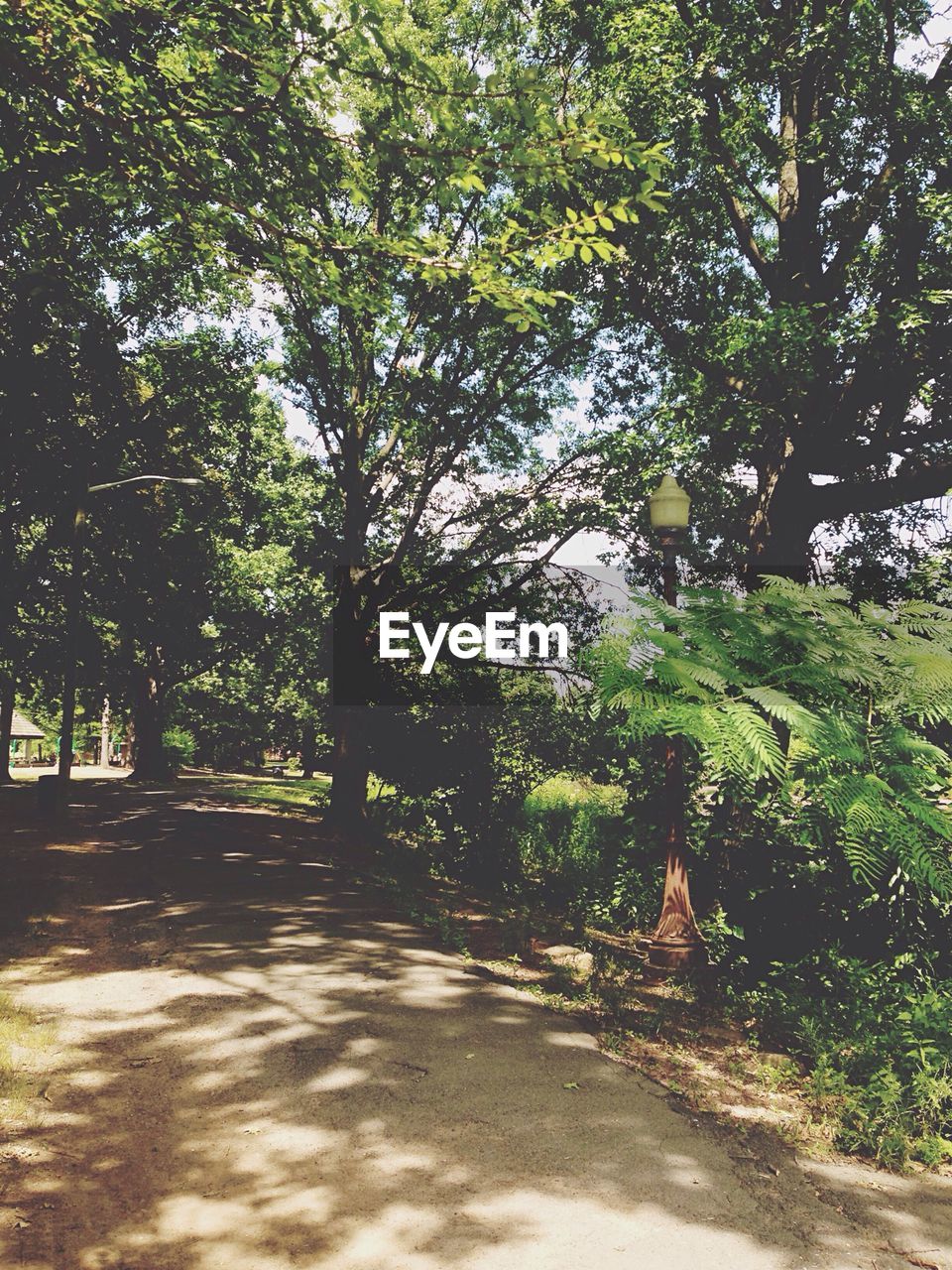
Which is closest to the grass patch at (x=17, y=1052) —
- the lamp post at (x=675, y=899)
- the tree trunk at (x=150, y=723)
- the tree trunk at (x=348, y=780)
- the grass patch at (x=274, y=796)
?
the lamp post at (x=675, y=899)

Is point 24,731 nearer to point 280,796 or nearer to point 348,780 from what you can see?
point 280,796

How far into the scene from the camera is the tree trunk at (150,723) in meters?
34.2

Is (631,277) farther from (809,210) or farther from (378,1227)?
(378,1227)

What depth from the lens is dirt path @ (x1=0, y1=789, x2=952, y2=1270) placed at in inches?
144

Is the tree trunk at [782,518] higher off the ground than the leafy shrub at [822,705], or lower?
higher

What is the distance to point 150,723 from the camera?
34688mm

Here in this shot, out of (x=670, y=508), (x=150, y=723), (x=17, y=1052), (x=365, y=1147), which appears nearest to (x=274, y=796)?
(x=150, y=723)

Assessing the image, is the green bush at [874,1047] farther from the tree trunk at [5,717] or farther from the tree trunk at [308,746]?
the tree trunk at [308,746]

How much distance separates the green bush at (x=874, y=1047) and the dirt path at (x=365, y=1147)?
381 mm

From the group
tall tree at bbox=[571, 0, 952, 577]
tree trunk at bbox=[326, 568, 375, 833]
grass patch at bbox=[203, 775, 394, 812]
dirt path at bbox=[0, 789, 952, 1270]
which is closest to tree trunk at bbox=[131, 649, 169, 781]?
grass patch at bbox=[203, 775, 394, 812]

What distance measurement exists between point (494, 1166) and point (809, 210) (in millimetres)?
14607

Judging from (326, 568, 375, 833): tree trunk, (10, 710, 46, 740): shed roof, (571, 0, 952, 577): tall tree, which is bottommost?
(10, 710, 46, 740): shed roof

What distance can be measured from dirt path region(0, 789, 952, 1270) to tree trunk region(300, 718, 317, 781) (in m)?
27.9

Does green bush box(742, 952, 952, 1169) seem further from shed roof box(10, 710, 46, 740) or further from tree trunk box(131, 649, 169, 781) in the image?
shed roof box(10, 710, 46, 740)
